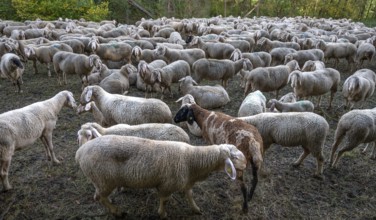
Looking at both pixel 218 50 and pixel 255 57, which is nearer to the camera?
pixel 255 57

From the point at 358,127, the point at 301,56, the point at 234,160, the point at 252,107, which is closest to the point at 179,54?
the point at 301,56

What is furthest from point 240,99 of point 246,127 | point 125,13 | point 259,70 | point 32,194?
point 125,13

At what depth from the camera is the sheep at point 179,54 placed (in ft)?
35.9

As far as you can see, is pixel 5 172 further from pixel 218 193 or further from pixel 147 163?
pixel 218 193

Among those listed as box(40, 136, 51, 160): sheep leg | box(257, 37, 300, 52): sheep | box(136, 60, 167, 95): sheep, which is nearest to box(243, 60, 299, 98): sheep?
box(136, 60, 167, 95): sheep

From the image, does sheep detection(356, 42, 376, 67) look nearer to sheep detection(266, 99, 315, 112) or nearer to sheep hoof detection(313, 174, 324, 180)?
sheep detection(266, 99, 315, 112)

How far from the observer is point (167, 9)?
31094mm

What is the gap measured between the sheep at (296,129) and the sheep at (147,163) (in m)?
1.45

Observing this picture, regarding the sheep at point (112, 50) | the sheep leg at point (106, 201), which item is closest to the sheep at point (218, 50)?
the sheep at point (112, 50)

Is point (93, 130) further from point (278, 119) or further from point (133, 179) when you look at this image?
point (278, 119)

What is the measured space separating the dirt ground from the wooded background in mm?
20338

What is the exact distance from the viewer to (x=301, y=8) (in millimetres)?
37281

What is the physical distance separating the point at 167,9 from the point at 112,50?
21.4m

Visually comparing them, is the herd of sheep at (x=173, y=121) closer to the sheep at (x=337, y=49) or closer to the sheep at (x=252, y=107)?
the sheep at (x=252, y=107)
